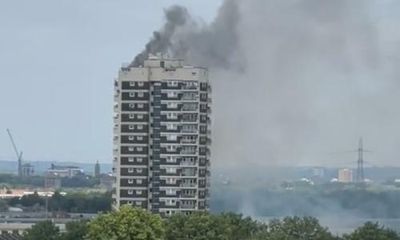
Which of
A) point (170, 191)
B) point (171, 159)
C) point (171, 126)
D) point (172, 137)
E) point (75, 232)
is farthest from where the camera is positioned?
point (171, 126)

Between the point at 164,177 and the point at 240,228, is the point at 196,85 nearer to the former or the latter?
the point at 164,177

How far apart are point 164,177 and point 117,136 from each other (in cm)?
318

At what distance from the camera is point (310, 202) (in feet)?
373

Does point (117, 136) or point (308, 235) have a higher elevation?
point (117, 136)

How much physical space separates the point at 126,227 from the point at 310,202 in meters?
65.0

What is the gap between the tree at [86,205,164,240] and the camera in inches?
1950

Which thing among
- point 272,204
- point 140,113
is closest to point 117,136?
point 140,113

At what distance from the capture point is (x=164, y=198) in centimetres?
6838

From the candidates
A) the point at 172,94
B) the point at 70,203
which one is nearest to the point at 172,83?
the point at 172,94

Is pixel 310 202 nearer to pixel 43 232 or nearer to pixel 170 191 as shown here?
pixel 170 191

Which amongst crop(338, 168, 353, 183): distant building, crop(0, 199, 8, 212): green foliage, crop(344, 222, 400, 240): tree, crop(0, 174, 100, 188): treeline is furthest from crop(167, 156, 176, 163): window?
crop(0, 174, 100, 188): treeline

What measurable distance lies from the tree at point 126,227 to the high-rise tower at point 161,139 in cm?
1723

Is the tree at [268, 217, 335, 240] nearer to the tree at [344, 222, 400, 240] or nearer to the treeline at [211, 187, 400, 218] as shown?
the tree at [344, 222, 400, 240]

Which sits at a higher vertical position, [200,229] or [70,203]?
[200,229]
